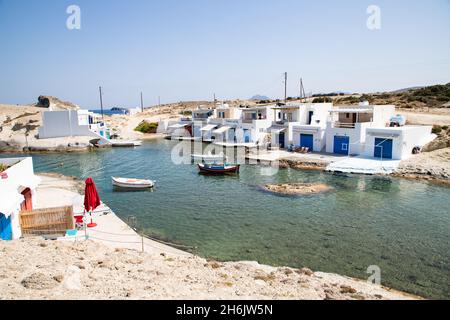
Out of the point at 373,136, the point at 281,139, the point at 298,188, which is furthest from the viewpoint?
the point at 281,139

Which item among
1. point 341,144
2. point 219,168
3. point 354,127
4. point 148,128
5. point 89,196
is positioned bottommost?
point 219,168

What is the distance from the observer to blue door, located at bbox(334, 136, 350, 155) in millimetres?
33812

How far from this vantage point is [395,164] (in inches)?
1118

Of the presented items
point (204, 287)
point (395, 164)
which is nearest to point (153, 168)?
point (395, 164)

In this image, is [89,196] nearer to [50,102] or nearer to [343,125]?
[343,125]

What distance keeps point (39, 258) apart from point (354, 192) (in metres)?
20.1

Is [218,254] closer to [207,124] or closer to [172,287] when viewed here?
[172,287]

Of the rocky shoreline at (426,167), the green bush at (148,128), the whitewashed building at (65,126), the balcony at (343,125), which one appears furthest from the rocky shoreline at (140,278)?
the green bush at (148,128)

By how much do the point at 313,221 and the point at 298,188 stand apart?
6390mm

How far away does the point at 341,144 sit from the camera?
3431 centimetres

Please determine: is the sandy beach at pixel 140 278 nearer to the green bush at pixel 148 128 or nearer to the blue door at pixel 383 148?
the blue door at pixel 383 148

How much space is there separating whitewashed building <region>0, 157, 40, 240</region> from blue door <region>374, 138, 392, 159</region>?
28.3 m

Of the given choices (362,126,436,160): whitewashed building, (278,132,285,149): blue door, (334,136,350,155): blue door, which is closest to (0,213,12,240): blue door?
(362,126,436,160): whitewashed building

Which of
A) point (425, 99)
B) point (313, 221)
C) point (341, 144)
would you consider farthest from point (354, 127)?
point (425, 99)
